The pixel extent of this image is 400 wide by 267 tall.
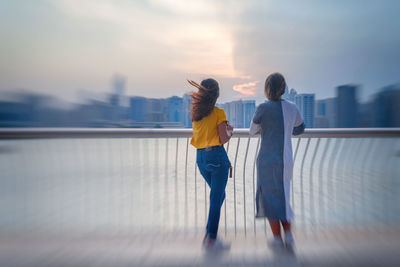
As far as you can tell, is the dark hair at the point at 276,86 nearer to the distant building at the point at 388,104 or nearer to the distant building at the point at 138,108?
the distant building at the point at 138,108

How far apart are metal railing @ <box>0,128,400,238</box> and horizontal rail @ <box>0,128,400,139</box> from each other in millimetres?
11

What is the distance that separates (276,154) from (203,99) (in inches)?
33.0

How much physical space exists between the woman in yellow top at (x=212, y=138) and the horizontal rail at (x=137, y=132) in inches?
13.6

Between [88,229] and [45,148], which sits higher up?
[45,148]

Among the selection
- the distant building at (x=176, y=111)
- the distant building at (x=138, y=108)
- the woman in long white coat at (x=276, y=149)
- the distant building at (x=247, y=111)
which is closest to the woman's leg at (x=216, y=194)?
the woman in long white coat at (x=276, y=149)

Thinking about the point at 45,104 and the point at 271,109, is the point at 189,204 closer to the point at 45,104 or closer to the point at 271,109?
the point at 271,109

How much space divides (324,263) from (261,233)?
2.22ft

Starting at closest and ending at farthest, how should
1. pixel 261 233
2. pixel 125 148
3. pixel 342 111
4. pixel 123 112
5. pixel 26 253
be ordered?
pixel 26 253 → pixel 261 233 → pixel 125 148 → pixel 123 112 → pixel 342 111

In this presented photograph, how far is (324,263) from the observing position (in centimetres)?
210

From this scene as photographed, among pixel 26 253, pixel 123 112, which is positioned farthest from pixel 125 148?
pixel 26 253

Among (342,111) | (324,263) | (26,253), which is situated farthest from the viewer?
(342,111)

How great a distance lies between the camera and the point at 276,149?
2.25 metres

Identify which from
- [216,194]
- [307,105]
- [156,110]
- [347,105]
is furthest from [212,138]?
[347,105]

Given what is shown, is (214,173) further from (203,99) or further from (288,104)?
(288,104)
